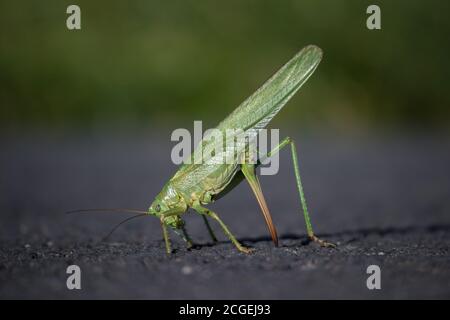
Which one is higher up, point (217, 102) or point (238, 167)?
point (217, 102)

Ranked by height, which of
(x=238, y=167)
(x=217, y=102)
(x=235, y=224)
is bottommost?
(x=235, y=224)

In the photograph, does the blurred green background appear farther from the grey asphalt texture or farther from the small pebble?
the small pebble

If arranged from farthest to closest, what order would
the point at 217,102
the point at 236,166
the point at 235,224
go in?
the point at 217,102
the point at 235,224
the point at 236,166

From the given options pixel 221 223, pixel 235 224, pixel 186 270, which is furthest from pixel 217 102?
pixel 186 270

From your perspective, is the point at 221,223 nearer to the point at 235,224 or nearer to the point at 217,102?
the point at 235,224

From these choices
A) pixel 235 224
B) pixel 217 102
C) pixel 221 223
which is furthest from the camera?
pixel 217 102

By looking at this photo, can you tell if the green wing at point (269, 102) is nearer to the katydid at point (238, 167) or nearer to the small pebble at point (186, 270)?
the katydid at point (238, 167)

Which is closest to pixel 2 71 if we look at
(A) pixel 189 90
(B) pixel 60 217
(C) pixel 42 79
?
(C) pixel 42 79

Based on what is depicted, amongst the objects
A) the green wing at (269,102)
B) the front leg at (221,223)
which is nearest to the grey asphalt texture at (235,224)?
the front leg at (221,223)
